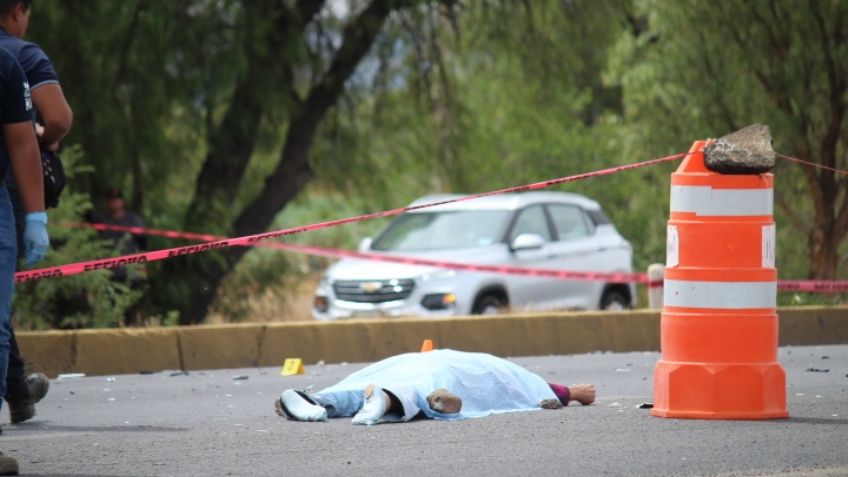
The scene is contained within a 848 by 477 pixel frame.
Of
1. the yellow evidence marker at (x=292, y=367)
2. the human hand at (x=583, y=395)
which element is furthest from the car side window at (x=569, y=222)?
the human hand at (x=583, y=395)

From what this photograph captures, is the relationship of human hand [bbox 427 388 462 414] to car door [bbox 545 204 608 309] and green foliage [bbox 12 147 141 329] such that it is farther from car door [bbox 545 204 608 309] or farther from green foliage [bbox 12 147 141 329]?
car door [bbox 545 204 608 309]

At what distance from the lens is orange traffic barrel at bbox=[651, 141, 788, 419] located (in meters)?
8.11

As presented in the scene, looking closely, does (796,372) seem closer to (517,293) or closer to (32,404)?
(32,404)

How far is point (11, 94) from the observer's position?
22.1 ft

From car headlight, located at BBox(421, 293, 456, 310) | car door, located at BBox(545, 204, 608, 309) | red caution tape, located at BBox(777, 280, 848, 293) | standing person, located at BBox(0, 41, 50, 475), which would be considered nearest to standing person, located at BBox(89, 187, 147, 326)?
car headlight, located at BBox(421, 293, 456, 310)

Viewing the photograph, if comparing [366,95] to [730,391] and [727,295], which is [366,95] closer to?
[727,295]

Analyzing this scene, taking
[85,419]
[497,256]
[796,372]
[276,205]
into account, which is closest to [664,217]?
[276,205]

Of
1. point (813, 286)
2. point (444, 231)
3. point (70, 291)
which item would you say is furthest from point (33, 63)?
point (444, 231)

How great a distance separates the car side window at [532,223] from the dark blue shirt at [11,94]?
12.0 meters

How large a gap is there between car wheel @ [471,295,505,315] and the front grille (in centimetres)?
72

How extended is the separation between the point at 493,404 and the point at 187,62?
499 inches

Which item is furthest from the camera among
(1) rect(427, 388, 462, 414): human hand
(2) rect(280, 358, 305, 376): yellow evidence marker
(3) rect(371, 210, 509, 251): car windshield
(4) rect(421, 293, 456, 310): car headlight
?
(3) rect(371, 210, 509, 251): car windshield

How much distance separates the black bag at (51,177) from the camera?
8.53m

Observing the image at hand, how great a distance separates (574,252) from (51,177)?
11335 millimetres
